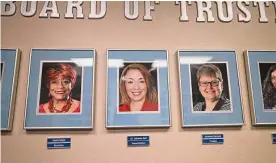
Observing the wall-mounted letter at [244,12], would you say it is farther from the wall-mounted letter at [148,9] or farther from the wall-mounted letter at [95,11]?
the wall-mounted letter at [95,11]

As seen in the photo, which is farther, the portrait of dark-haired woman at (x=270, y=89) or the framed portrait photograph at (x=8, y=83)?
the portrait of dark-haired woman at (x=270, y=89)

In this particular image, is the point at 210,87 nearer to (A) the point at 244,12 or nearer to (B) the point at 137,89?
(B) the point at 137,89

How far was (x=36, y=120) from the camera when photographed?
1.48 meters

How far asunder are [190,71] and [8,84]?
1030mm

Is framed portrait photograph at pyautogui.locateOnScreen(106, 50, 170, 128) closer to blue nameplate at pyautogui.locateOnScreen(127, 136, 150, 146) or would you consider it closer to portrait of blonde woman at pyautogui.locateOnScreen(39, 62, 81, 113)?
blue nameplate at pyautogui.locateOnScreen(127, 136, 150, 146)

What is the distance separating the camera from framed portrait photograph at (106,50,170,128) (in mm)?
1507

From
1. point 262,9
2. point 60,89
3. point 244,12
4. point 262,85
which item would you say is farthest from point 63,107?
point 262,9

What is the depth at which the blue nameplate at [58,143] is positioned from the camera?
1.46 metres

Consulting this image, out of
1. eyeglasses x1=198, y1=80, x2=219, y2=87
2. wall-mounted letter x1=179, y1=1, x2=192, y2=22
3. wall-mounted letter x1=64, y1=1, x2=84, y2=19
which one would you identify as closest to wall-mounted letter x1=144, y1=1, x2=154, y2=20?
wall-mounted letter x1=179, y1=1, x2=192, y2=22

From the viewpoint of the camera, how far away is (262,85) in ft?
5.24

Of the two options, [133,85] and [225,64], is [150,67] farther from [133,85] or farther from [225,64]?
[225,64]

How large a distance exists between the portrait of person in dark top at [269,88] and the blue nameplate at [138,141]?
707 millimetres

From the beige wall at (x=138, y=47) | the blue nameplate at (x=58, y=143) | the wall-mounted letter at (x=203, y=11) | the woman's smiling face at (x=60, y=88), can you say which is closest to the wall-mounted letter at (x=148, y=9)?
the beige wall at (x=138, y=47)

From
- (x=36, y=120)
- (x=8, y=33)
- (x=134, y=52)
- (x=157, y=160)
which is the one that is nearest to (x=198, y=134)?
(x=157, y=160)
